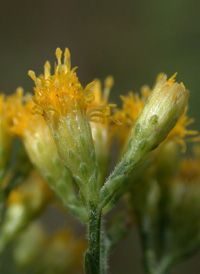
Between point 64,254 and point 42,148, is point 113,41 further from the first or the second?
point 42,148

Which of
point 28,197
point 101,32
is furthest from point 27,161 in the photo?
point 101,32

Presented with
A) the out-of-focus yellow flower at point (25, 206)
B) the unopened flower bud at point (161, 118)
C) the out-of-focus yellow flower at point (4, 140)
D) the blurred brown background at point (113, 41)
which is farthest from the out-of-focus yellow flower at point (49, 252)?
the blurred brown background at point (113, 41)

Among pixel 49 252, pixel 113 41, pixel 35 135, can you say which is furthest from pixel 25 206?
pixel 113 41

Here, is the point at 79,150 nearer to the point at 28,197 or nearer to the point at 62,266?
the point at 28,197

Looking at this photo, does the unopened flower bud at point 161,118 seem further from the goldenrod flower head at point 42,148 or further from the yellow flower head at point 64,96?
the goldenrod flower head at point 42,148

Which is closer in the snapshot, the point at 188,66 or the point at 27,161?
the point at 27,161
